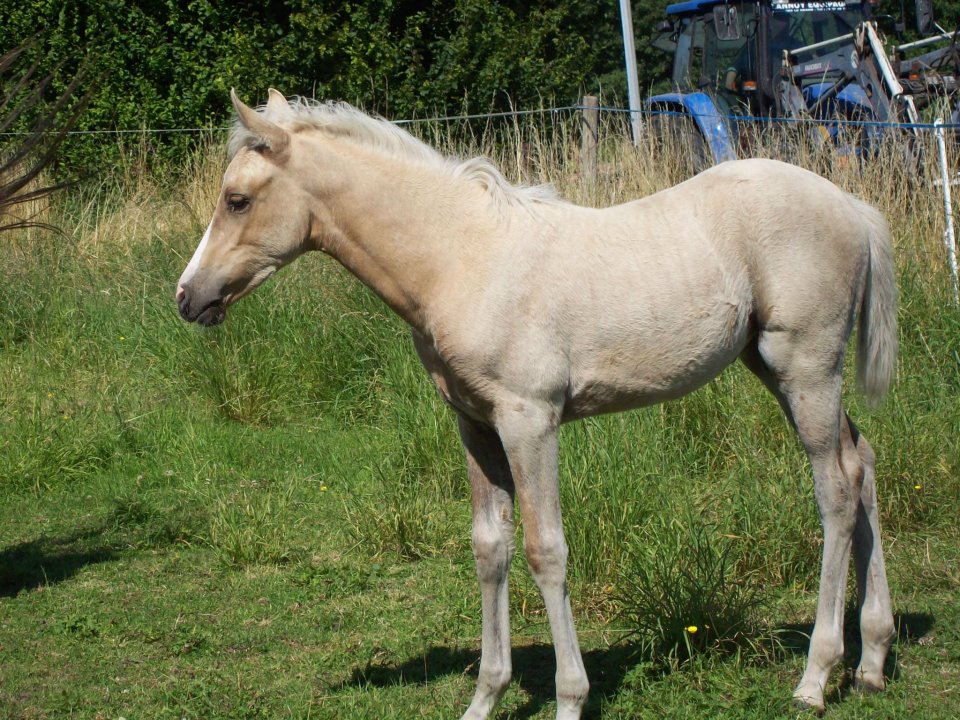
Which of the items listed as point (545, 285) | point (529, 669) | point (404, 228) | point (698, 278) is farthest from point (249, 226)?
point (529, 669)

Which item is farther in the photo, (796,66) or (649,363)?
(796,66)

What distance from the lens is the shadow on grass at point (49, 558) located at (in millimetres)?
5219

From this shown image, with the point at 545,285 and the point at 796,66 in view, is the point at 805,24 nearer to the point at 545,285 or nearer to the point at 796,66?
the point at 796,66

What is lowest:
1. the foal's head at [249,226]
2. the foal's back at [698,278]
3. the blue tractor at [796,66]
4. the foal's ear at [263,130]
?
the foal's back at [698,278]

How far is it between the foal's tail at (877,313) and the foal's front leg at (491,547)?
1.43m

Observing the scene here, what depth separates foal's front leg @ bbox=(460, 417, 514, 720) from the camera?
367 cm

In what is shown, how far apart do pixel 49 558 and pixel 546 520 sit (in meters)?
3.28

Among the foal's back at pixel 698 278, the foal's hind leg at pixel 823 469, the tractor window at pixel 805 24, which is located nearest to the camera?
the foal's back at pixel 698 278

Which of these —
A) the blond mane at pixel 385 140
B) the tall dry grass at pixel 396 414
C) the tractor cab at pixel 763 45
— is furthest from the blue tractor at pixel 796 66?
the blond mane at pixel 385 140

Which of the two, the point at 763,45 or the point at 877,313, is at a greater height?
the point at 763,45

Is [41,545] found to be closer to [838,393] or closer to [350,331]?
[350,331]

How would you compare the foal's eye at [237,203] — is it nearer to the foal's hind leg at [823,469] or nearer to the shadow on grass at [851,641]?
the foal's hind leg at [823,469]

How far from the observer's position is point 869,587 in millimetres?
3812

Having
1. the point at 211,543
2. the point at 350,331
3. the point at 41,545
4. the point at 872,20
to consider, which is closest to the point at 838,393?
the point at 211,543
